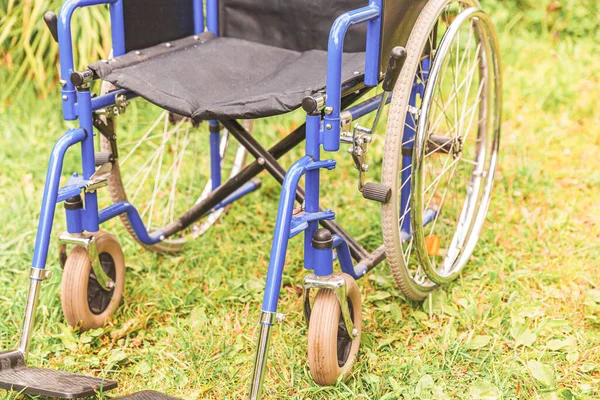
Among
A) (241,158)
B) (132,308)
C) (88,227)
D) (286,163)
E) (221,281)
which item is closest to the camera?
(88,227)

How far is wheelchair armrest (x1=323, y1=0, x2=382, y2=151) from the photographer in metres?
1.57

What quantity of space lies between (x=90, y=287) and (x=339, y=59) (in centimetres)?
94

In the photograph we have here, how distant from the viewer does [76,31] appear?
10.6ft

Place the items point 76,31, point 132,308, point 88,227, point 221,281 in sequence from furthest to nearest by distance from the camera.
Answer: point 76,31 → point 221,281 → point 132,308 → point 88,227

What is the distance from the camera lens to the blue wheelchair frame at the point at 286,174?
158 cm

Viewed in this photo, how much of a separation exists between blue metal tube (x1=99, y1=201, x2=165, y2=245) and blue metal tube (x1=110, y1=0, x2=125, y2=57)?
1.32 feet

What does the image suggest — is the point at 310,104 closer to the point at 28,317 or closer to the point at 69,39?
the point at 69,39

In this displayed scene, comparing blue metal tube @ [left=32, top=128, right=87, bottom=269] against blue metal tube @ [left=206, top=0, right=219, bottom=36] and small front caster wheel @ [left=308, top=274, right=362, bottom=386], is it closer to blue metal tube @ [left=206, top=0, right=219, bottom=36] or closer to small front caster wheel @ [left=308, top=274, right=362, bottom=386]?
small front caster wheel @ [left=308, top=274, right=362, bottom=386]

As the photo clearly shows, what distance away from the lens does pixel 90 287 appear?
2.02 m

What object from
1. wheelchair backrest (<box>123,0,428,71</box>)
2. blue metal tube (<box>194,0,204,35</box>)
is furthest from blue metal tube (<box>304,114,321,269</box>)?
blue metal tube (<box>194,0,204,35</box>)

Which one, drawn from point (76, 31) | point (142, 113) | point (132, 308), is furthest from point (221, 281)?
point (76, 31)

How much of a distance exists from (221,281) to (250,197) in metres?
0.53

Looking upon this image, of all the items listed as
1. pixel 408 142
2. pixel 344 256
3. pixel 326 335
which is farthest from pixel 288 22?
pixel 326 335

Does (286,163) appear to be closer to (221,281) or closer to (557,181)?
(221,281)
